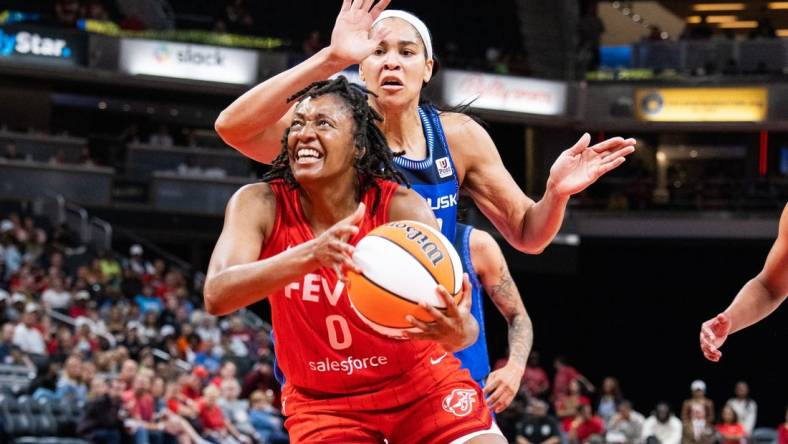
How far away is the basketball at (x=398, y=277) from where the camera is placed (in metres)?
4.41

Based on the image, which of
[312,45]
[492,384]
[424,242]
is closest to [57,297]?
[312,45]

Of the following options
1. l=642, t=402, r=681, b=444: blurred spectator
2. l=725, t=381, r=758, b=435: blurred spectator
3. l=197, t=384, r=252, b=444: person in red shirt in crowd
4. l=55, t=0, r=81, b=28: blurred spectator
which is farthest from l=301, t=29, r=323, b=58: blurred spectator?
l=197, t=384, r=252, b=444: person in red shirt in crowd

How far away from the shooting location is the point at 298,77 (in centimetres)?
491

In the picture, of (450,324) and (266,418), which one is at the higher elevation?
(450,324)

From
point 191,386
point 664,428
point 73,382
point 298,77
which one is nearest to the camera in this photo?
point 298,77

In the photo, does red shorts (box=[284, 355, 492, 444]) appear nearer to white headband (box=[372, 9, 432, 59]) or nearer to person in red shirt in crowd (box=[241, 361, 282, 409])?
white headband (box=[372, 9, 432, 59])

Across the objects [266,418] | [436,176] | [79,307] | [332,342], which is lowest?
[266,418]

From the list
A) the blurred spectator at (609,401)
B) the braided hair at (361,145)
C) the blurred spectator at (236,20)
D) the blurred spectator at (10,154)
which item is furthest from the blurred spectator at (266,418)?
the blurred spectator at (236,20)

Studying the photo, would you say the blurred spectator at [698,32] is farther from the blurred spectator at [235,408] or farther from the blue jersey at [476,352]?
the blue jersey at [476,352]

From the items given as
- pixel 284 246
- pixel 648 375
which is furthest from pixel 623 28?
pixel 284 246

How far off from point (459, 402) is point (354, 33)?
1.46 metres

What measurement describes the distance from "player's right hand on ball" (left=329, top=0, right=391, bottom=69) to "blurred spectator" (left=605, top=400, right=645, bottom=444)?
12.0 m

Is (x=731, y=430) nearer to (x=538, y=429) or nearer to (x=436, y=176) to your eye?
(x=538, y=429)

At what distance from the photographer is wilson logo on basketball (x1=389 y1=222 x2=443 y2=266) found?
4492mm
